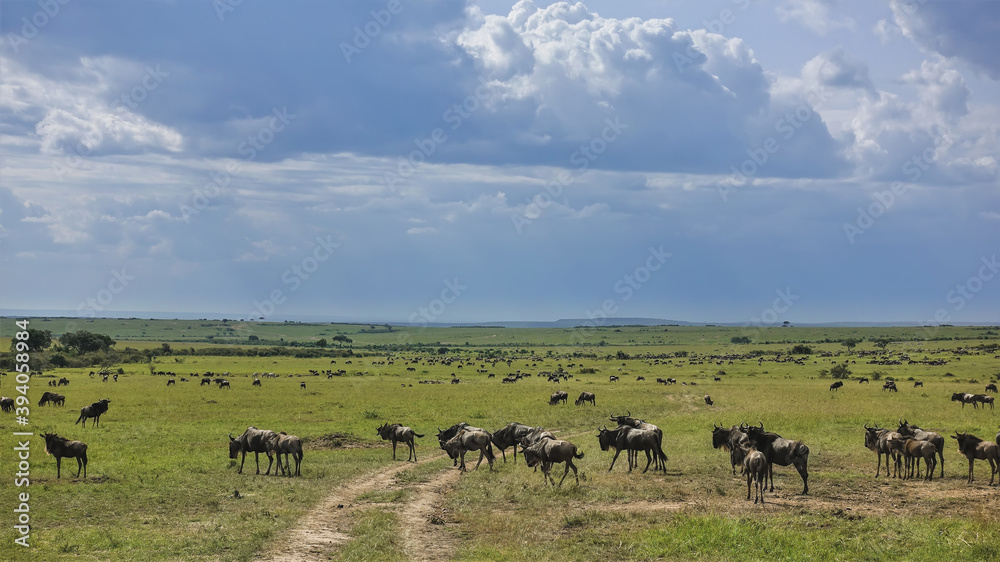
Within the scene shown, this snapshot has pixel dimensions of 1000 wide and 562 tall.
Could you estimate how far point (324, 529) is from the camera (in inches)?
665

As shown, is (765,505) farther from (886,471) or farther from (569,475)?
(886,471)

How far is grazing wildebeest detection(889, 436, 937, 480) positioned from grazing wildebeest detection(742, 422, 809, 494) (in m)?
4.08

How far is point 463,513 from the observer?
18.7 m

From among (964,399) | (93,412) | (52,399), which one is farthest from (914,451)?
(52,399)

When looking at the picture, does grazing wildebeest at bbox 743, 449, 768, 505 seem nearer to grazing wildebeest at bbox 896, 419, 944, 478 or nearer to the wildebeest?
grazing wildebeest at bbox 896, 419, 944, 478

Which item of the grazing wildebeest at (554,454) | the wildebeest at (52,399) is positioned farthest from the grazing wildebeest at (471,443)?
the wildebeest at (52,399)

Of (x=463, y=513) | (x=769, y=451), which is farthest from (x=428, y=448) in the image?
(x=769, y=451)

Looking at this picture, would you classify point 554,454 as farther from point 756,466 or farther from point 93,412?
point 93,412

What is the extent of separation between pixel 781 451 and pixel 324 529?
43.8 ft

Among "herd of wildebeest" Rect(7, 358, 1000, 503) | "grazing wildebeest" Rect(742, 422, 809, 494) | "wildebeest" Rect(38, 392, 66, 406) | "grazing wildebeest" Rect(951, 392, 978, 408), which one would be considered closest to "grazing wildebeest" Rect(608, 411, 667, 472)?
"herd of wildebeest" Rect(7, 358, 1000, 503)

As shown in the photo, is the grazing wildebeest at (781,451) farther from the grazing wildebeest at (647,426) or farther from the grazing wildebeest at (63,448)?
the grazing wildebeest at (63,448)

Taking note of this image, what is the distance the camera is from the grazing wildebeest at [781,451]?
20.0m

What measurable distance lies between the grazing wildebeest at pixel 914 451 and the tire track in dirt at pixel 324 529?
15.6 metres

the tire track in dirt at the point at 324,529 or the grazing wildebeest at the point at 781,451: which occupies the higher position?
the grazing wildebeest at the point at 781,451
